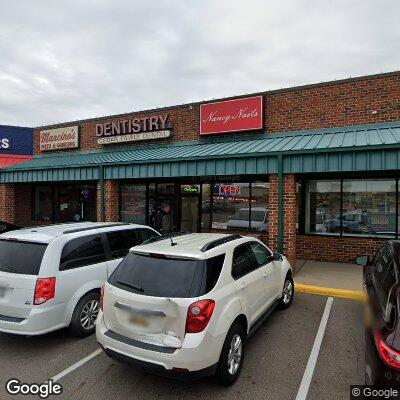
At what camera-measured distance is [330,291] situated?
711 centimetres

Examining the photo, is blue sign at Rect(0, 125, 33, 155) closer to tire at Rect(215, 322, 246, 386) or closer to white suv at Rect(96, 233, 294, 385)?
white suv at Rect(96, 233, 294, 385)

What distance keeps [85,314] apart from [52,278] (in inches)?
34.7

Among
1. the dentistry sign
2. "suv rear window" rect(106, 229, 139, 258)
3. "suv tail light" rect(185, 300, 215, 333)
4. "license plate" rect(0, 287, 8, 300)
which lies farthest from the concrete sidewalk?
the dentistry sign

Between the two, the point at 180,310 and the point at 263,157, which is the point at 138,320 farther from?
the point at 263,157

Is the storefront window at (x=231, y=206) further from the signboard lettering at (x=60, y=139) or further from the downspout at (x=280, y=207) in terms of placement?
the signboard lettering at (x=60, y=139)

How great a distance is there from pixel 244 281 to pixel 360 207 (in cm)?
707

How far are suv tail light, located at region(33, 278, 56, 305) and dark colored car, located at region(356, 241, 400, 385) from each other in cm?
396

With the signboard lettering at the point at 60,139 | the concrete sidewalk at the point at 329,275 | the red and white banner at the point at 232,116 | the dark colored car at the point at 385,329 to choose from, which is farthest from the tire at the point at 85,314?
the signboard lettering at the point at 60,139

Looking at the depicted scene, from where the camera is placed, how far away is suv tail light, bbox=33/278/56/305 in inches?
179

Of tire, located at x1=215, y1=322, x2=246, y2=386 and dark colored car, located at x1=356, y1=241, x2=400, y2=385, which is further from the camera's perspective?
tire, located at x1=215, y1=322, x2=246, y2=386

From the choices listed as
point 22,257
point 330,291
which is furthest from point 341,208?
point 22,257

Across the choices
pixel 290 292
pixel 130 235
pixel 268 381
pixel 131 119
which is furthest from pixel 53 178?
pixel 268 381

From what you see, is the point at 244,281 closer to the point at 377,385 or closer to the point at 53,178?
the point at 377,385

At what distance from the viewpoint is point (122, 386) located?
3.81 m
